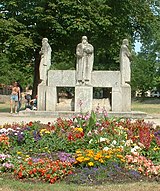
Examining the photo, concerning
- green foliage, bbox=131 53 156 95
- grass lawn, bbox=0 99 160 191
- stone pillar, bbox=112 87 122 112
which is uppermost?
green foliage, bbox=131 53 156 95

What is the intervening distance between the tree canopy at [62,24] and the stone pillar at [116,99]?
22.4 feet

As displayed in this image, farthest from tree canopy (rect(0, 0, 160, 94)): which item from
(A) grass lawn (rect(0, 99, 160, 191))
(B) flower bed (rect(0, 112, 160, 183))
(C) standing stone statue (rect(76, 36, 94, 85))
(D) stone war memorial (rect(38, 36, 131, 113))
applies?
(A) grass lawn (rect(0, 99, 160, 191))

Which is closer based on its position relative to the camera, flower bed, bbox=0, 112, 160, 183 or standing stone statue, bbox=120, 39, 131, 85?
flower bed, bbox=0, 112, 160, 183

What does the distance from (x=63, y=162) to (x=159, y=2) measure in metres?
37.7

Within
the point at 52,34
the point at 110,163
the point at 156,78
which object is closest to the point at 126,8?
the point at 52,34

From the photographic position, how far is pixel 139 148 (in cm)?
829

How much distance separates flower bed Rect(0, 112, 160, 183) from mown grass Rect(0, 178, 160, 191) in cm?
29

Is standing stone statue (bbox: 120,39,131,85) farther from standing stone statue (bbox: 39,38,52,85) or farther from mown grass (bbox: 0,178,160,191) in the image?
mown grass (bbox: 0,178,160,191)

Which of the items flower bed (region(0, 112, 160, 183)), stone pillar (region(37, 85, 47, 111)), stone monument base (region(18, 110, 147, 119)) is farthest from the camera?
stone pillar (region(37, 85, 47, 111))

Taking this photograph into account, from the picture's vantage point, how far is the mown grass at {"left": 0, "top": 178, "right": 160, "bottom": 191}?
20.6 ft

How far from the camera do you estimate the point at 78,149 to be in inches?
332

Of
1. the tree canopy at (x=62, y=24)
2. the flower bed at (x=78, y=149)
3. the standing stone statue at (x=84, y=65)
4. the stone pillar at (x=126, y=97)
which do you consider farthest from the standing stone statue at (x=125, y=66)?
the flower bed at (x=78, y=149)

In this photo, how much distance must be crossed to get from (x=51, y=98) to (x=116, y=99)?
10.8 ft

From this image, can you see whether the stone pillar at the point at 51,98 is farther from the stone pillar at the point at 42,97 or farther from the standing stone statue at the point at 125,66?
the standing stone statue at the point at 125,66
